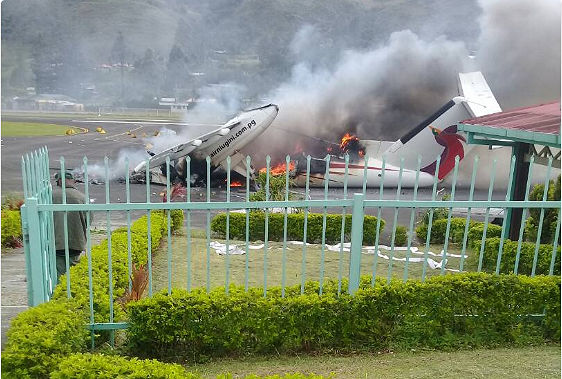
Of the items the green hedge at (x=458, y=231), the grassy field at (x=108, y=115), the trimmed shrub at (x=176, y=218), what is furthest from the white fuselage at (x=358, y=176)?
the trimmed shrub at (x=176, y=218)

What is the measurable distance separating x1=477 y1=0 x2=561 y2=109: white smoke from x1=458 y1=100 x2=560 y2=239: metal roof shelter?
34.7 feet

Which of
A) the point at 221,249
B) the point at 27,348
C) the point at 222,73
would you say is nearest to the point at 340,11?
the point at 222,73

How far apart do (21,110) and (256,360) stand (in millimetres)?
15333

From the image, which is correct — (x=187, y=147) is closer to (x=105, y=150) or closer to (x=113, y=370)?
(x=105, y=150)

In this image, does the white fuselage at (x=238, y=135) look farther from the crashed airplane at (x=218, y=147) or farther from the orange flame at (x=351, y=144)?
the orange flame at (x=351, y=144)

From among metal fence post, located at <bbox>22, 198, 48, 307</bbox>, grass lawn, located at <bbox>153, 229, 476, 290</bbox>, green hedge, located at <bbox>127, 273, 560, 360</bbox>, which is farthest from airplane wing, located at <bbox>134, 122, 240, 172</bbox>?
green hedge, located at <bbox>127, 273, 560, 360</bbox>

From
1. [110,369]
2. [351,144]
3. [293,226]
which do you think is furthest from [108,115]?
[110,369]

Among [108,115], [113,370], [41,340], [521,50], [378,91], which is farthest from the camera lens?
[378,91]

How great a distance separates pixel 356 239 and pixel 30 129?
1522 centimetres

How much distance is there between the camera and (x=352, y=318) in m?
4.14

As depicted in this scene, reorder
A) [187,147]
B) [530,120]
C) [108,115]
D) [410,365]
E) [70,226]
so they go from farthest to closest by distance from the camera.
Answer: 1. [108,115]
2. [187,147]
3. [530,120]
4. [70,226]
5. [410,365]

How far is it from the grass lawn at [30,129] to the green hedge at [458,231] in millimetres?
12004

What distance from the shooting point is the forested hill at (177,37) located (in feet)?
55.3

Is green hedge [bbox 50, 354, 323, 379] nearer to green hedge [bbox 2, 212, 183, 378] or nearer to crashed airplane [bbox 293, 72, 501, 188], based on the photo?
green hedge [bbox 2, 212, 183, 378]
